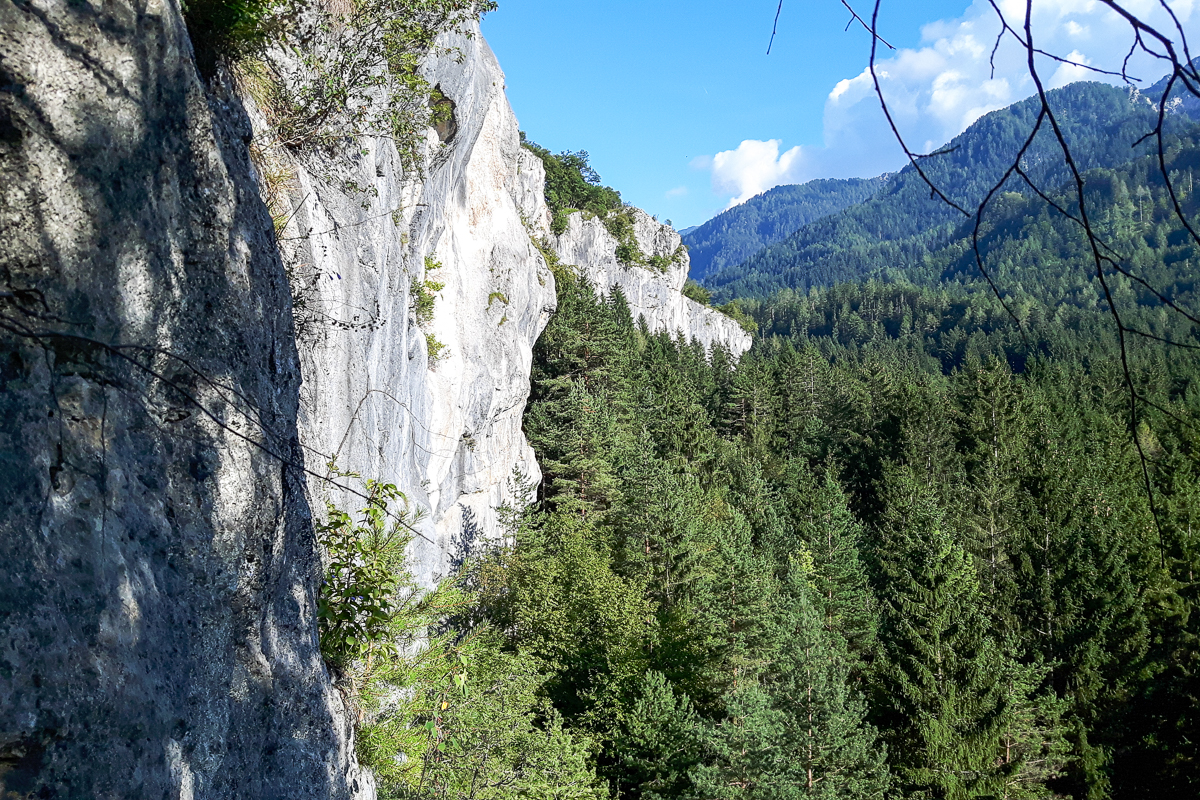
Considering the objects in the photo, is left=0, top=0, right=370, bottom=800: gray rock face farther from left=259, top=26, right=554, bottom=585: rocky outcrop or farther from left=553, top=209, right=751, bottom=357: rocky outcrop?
left=553, top=209, right=751, bottom=357: rocky outcrop

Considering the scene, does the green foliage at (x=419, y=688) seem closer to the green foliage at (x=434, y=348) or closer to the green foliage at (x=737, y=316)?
the green foliage at (x=434, y=348)

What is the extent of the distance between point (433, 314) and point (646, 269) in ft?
161

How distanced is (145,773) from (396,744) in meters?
3.79

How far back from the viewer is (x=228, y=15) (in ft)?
13.7

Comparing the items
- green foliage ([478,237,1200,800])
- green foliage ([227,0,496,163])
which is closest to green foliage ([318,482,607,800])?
green foliage ([478,237,1200,800])

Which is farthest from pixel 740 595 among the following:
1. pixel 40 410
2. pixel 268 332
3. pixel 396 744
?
pixel 40 410

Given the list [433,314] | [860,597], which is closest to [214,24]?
[433,314]

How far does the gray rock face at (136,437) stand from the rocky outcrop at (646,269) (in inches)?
1889

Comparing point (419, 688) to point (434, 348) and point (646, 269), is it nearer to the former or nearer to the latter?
point (434, 348)

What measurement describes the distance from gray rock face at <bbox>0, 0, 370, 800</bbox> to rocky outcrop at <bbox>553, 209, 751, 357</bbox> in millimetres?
47982

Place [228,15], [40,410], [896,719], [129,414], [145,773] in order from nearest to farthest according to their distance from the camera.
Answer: [40,410] → [145,773] → [129,414] → [228,15] → [896,719]

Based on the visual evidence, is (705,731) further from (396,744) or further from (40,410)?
(40,410)

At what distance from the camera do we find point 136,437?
9.27ft

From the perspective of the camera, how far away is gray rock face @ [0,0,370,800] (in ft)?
7.57
